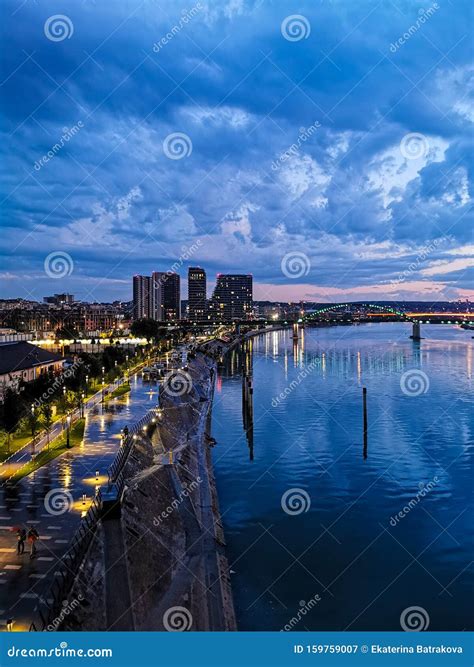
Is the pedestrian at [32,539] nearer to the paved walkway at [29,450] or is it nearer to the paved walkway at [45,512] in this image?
the paved walkway at [45,512]

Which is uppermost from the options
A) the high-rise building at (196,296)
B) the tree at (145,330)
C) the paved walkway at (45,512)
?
the high-rise building at (196,296)

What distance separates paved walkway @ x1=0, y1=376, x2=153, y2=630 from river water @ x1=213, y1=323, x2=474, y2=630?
3085mm

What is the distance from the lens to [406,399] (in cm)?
2783

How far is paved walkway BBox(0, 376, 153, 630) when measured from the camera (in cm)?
661

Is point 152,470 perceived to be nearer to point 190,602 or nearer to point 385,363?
point 190,602

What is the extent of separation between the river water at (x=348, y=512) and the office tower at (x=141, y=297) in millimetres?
135684

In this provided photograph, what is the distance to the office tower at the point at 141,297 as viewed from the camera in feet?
527

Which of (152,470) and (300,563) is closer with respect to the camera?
(300,563)

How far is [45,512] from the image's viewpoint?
929cm

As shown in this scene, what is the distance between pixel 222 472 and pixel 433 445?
26.4ft

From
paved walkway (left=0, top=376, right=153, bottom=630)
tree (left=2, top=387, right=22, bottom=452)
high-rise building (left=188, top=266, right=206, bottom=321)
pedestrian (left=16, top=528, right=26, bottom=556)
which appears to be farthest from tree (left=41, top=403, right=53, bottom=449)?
high-rise building (left=188, top=266, right=206, bottom=321)

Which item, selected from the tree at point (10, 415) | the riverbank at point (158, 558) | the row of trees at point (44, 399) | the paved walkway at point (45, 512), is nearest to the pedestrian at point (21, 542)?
the paved walkway at point (45, 512)

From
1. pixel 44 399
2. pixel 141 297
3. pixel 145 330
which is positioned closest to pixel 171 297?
pixel 141 297
